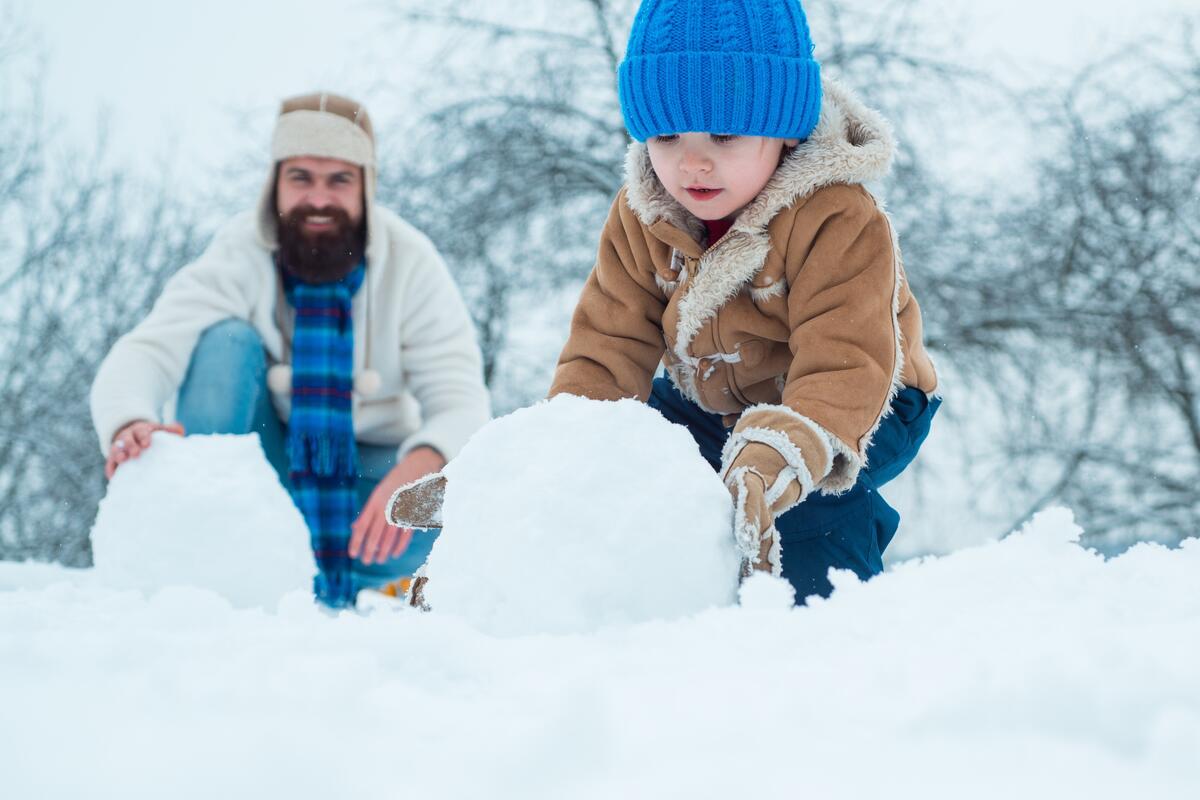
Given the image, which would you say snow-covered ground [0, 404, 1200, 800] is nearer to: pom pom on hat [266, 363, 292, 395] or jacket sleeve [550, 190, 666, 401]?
jacket sleeve [550, 190, 666, 401]

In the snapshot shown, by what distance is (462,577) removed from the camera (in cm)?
136

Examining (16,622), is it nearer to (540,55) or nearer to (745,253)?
(745,253)

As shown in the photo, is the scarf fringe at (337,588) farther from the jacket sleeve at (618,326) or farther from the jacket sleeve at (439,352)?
the jacket sleeve at (618,326)

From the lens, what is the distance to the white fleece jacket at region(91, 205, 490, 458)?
333 centimetres

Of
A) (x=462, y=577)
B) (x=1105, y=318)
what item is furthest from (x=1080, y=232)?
(x=462, y=577)

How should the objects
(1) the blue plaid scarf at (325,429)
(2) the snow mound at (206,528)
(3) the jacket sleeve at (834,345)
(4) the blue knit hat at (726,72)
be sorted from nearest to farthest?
(3) the jacket sleeve at (834,345), (4) the blue knit hat at (726,72), (2) the snow mound at (206,528), (1) the blue plaid scarf at (325,429)

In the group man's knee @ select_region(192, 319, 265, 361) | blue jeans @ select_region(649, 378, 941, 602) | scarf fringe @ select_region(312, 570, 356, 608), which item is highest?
man's knee @ select_region(192, 319, 265, 361)

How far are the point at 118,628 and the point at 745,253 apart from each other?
46.6 inches

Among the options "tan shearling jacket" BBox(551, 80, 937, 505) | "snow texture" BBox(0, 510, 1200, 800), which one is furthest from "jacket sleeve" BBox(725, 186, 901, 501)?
"snow texture" BBox(0, 510, 1200, 800)

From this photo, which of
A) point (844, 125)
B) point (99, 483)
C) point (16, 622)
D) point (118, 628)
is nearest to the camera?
point (118, 628)

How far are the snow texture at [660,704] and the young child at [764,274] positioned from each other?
628mm

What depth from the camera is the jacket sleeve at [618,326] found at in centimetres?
205

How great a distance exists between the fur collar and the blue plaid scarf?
1676 millimetres

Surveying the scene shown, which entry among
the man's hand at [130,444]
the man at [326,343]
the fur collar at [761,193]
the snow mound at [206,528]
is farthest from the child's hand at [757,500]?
the man at [326,343]
